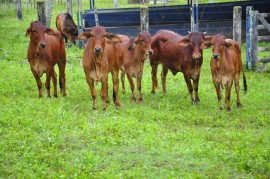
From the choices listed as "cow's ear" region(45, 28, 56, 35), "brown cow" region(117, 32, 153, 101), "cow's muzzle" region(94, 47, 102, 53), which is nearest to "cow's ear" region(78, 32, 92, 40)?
"cow's muzzle" region(94, 47, 102, 53)

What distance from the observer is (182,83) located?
56.7 feet

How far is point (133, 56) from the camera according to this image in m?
15.2

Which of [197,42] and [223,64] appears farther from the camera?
[197,42]

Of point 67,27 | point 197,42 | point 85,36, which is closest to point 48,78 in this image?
point 85,36

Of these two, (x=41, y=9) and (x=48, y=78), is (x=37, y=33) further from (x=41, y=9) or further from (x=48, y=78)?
(x=41, y=9)

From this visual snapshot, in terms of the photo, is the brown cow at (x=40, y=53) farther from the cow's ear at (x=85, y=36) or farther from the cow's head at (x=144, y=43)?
the cow's head at (x=144, y=43)

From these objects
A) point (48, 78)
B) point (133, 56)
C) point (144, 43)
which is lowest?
point (48, 78)

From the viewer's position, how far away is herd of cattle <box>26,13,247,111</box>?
13414mm

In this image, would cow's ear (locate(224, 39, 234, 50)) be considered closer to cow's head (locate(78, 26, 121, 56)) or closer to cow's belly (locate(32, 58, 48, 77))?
cow's head (locate(78, 26, 121, 56))

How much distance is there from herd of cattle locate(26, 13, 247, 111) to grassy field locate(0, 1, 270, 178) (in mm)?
554

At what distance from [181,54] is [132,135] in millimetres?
4696

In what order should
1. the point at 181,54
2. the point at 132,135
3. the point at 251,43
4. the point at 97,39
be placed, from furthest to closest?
the point at 251,43 < the point at 181,54 < the point at 97,39 < the point at 132,135

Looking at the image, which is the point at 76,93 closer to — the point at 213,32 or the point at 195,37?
the point at 195,37

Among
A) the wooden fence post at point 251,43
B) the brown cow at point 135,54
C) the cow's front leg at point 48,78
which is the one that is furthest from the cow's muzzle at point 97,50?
the wooden fence post at point 251,43
